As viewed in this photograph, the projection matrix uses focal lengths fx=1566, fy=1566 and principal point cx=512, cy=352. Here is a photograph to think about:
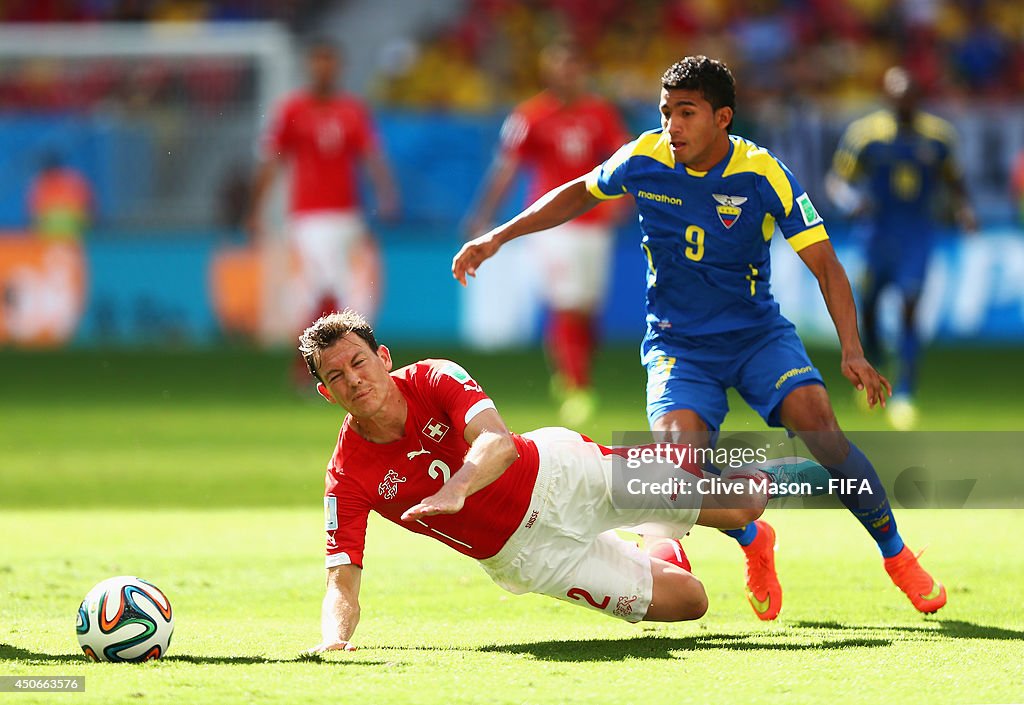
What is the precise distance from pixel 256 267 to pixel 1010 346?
8803mm

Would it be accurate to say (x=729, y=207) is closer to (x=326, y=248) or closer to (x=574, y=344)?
(x=574, y=344)

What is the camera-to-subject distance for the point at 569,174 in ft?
43.2

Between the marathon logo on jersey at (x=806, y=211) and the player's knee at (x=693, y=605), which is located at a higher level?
the marathon logo on jersey at (x=806, y=211)

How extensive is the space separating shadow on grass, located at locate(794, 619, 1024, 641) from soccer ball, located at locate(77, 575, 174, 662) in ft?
7.67

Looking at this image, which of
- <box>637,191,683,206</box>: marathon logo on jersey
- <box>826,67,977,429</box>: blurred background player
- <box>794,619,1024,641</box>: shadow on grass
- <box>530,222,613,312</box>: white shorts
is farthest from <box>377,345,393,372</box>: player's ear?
<box>530,222,613,312</box>: white shorts

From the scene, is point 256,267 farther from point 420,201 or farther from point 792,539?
point 792,539

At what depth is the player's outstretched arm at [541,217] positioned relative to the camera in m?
6.42

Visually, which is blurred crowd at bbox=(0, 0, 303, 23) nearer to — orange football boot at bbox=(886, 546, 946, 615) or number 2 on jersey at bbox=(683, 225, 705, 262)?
number 2 on jersey at bbox=(683, 225, 705, 262)

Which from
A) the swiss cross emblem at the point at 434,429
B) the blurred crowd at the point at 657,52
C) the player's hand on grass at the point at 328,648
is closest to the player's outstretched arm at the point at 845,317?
the swiss cross emblem at the point at 434,429

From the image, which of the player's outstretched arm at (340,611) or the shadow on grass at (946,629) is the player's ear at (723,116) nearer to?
the shadow on grass at (946,629)

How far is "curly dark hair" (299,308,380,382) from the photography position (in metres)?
5.34

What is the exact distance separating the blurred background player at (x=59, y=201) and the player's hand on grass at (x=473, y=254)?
44.3 feet

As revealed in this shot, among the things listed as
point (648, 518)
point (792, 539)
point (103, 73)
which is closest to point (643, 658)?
point (648, 518)

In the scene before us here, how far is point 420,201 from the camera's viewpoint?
737 inches
